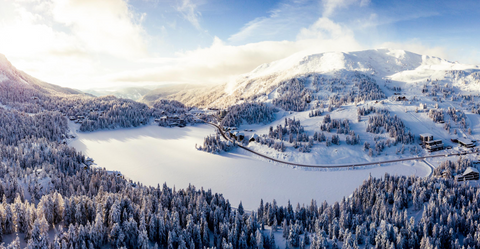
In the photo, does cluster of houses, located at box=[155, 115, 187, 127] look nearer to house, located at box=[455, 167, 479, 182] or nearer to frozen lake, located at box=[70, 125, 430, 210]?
frozen lake, located at box=[70, 125, 430, 210]

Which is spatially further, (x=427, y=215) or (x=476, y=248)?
(x=427, y=215)

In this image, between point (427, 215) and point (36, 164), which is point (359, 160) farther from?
point (36, 164)

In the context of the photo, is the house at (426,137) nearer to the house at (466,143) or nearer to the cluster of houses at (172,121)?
the house at (466,143)

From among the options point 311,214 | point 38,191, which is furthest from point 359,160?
point 38,191

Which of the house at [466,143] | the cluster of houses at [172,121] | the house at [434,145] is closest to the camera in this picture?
the house at [434,145]

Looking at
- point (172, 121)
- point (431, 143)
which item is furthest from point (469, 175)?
point (172, 121)

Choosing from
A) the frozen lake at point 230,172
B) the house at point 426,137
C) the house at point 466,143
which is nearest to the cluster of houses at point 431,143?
the house at point 426,137

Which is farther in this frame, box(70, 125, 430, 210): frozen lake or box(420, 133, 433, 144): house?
box(420, 133, 433, 144): house

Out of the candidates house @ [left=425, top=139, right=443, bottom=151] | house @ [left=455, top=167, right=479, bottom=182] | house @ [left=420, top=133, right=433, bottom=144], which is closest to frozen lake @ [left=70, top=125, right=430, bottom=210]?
house @ [left=455, top=167, right=479, bottom=182]
